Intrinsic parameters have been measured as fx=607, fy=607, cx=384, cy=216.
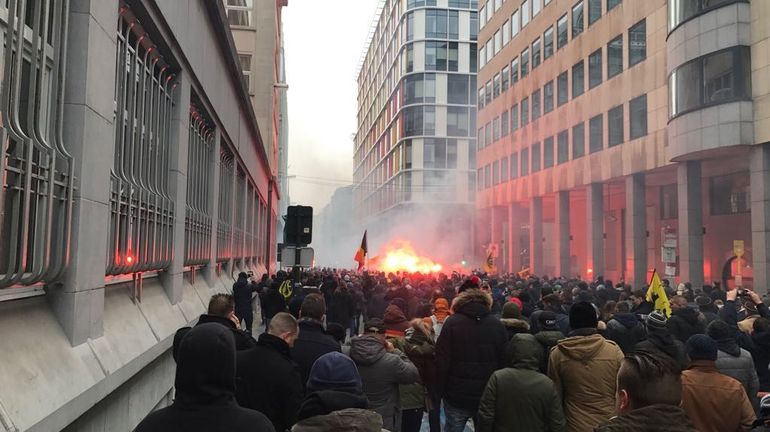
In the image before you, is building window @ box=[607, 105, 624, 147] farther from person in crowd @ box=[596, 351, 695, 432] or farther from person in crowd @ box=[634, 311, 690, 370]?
person in crowd @ box=[596, 351, 695, 432]

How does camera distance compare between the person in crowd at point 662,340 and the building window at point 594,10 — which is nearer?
the person in crowd at point 662,340

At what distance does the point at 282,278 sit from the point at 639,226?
68.5 feet

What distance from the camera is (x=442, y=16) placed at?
230 feet

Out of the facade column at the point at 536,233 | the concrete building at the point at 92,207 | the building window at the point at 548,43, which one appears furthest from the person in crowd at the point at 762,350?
the facade column at the point at 536,233

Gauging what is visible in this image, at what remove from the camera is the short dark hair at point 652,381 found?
276cm

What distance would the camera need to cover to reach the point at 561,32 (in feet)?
118

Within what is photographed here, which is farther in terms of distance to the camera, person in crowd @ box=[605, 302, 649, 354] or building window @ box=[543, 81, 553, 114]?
building window @ box=[543, 81, 553, 114]

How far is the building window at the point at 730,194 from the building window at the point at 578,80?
27.2ft

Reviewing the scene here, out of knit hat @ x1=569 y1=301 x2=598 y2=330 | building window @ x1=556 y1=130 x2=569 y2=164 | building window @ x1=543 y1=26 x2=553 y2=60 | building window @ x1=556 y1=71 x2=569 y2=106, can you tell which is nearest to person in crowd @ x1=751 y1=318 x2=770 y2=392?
knit hat @ x1=569 y1=301 x2=598 y2=330

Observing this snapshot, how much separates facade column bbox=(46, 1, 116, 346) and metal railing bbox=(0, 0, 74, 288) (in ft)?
0.41

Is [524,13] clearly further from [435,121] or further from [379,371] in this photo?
[379,371]

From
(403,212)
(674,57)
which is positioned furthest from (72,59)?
(403,212)

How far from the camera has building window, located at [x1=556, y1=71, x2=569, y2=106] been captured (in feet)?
116

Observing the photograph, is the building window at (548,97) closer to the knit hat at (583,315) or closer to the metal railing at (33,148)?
→ the knit hat at (583,315)
